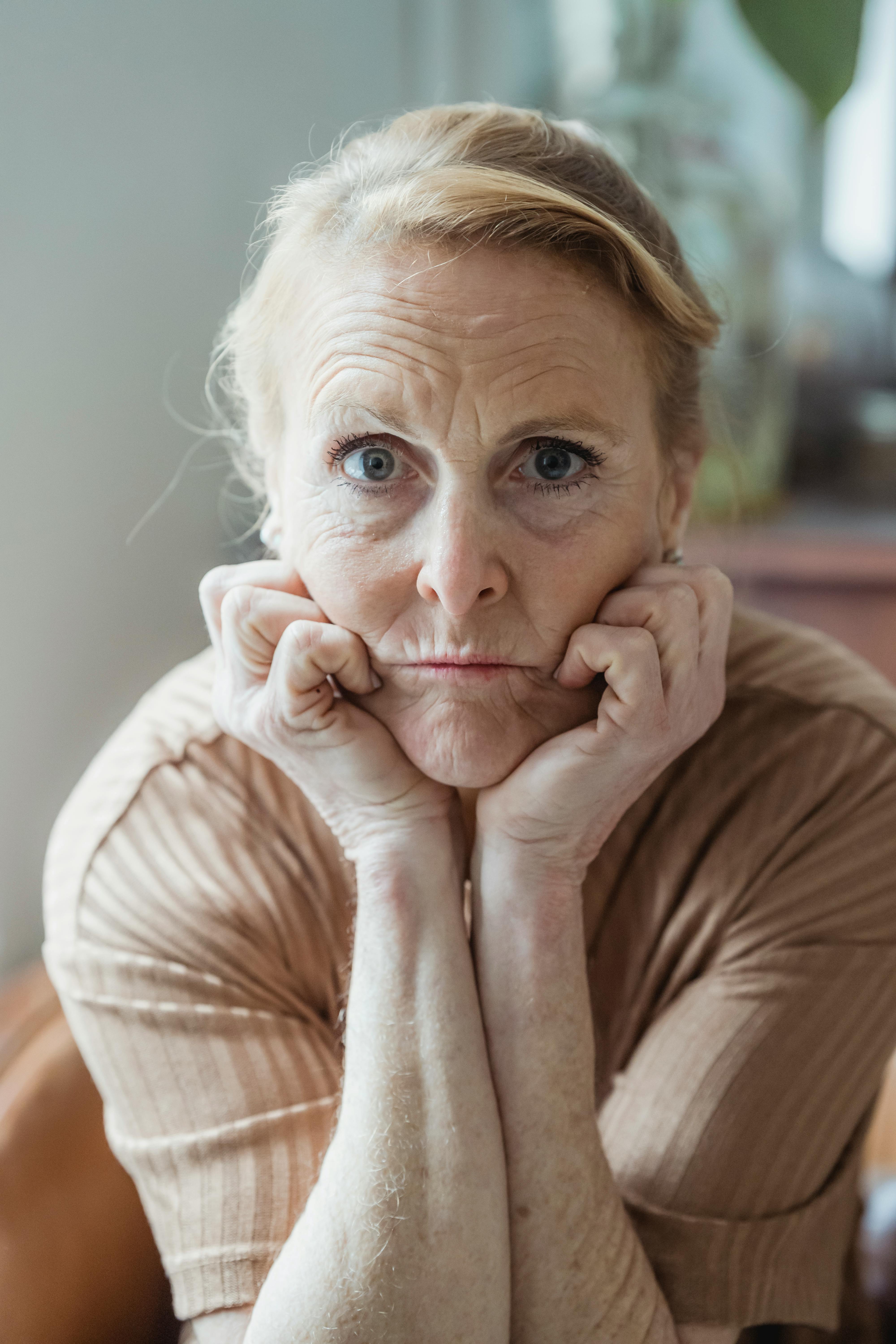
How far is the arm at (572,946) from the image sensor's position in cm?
87

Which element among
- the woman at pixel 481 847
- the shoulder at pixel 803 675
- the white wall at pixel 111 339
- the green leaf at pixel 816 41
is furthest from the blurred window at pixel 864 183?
the woman at pixel 481 847

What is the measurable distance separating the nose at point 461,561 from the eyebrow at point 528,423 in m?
0.05

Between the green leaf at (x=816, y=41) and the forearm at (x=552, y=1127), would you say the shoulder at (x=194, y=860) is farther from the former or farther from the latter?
the green leaf at (x=816, y=41)

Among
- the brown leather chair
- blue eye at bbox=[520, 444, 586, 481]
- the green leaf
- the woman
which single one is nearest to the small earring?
the woman

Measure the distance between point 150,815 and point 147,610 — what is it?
40 centimetres

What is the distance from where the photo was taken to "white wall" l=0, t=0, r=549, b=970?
3.68 feet

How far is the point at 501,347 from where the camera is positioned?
80cm

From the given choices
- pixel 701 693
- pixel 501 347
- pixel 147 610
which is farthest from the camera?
pixel 147 610

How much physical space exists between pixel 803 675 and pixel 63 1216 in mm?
815

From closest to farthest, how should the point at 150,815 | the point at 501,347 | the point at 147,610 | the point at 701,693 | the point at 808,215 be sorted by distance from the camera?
the point at 501,347 → the point at 701,693 → the point at 150,815 → the point at 147,610 → the point at 808,215

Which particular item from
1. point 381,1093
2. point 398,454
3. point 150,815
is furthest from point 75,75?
point 381,1093

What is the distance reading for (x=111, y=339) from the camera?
126 cm

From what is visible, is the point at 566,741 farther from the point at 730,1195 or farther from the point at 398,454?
the point at 730,1195

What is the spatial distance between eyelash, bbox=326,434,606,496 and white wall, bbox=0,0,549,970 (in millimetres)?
340
